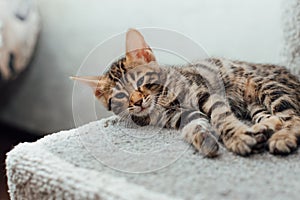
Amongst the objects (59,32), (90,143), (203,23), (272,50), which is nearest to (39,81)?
(59,32)

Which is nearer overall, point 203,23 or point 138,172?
point 138,172

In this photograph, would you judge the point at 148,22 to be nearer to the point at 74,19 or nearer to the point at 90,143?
the point at 74,19

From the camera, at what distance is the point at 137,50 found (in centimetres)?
111

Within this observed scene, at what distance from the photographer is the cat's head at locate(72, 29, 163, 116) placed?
1.07 m

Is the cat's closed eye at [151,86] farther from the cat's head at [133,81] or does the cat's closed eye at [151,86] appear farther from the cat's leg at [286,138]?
the cat's leg at [286,138]

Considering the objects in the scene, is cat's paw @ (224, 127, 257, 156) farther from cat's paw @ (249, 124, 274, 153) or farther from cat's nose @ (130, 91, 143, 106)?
cat's nose @ (130, 91, 143, 106)

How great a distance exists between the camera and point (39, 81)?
6.98 ft

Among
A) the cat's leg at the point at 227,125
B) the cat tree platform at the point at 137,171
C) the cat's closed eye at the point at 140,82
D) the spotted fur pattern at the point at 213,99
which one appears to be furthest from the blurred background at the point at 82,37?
the cat tree platform at the point at 137,171

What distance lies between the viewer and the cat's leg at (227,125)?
0.88m

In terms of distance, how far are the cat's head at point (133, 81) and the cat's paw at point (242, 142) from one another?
23 centimetres

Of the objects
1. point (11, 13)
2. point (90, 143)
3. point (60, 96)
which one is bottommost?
point (60, 96)

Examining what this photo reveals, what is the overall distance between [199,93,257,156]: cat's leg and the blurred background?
333 mm

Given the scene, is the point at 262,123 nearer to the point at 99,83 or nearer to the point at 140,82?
the point at 140,82

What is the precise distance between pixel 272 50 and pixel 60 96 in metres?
1.00
